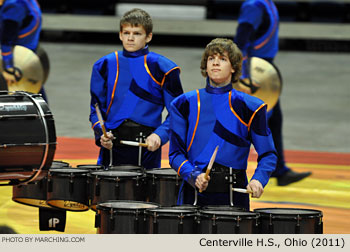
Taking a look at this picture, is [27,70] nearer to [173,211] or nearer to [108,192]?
[108,192]

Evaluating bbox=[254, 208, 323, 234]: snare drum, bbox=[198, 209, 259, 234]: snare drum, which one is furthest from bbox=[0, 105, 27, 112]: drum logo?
bbox=[254, 208, 323, 234]: snare drum

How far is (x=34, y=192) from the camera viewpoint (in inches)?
230

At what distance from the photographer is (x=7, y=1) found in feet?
27.3

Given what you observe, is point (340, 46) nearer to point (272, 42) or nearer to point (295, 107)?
point (295, 107)

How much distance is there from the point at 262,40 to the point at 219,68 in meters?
3.80

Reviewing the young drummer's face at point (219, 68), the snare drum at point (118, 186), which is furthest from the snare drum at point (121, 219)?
the young drummer's face at point (219, 68)

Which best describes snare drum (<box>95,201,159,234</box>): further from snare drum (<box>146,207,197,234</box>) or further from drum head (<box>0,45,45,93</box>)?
drum head (<box>0,45,45,93</box>)

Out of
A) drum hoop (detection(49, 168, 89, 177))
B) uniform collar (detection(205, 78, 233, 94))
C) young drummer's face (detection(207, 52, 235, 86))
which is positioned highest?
young drummer's face (detection(207, 52, 235, 86))

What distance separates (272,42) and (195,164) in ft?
12.8

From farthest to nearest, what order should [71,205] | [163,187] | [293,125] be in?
1. [293,125]
2. [71,205]
3. [163,187]

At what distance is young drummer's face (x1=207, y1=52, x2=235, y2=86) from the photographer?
4.47 m

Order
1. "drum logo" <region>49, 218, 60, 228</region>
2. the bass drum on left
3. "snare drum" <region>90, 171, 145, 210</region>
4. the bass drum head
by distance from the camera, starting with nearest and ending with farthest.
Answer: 1. "snare drum" <region>90, 171, 145, 210</region>
2. the bass drum on left
3. "drum logo" <region>49, 218, 60, 228</region>
4. the bass drum head

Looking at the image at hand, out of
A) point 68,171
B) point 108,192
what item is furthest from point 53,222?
point 108,192

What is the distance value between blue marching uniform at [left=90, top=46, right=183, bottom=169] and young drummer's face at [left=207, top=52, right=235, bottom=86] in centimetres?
114
